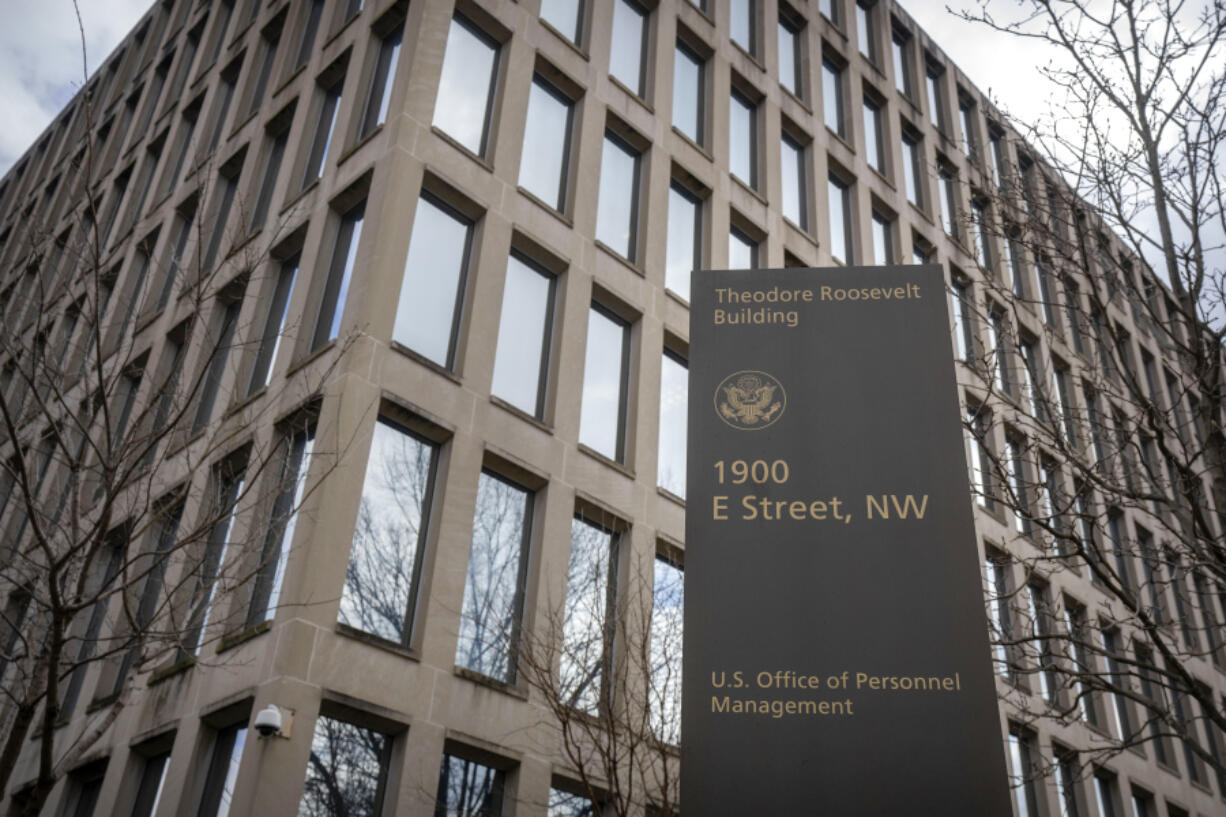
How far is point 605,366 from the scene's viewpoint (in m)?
21.8

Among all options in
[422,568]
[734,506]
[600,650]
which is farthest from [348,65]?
[734,506]

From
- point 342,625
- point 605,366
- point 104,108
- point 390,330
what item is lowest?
point 342,625

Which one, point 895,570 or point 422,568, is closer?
point 895,570

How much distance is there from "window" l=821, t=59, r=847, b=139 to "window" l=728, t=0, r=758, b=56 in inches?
98.4

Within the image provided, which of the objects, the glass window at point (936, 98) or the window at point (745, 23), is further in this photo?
the glass window at point (936, 98)

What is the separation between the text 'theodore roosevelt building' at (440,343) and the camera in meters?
15.5

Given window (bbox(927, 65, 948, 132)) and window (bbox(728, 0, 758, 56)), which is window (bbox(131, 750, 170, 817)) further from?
window (bbox(927, 65, 948, 132))

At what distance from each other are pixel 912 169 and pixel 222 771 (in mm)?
26343

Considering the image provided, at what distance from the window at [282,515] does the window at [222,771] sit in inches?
58.1

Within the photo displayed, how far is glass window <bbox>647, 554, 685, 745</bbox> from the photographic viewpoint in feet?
51.6

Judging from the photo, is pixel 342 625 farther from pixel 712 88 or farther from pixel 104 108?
pixel 104 108

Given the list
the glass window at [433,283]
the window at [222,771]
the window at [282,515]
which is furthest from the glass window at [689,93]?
the window at [222,771]

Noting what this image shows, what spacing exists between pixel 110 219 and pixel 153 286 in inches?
298

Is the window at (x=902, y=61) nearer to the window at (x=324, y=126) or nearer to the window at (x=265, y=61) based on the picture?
the window at (x=265, y=61)
